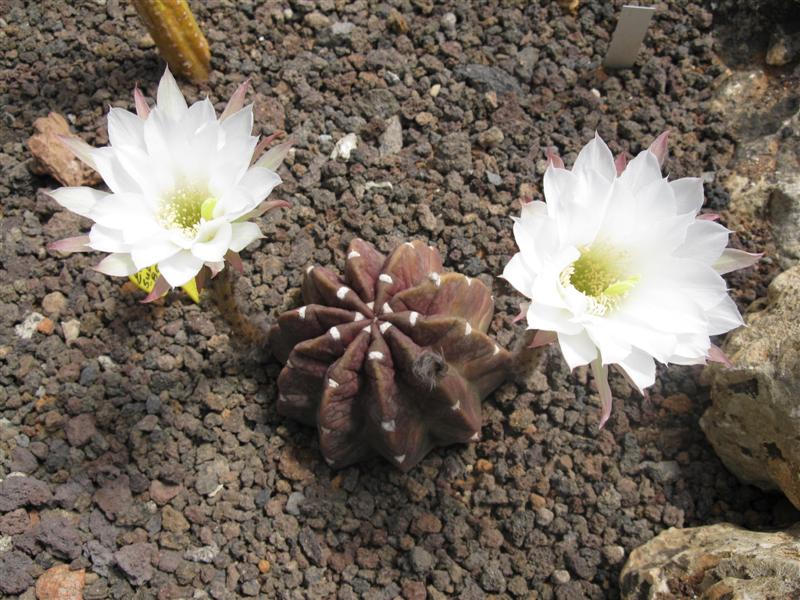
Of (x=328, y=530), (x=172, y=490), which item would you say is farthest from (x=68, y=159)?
(x=328, y=530)

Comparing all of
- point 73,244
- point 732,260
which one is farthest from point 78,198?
point 732,260

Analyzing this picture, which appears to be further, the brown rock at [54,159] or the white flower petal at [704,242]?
the brown rock at [54,159]

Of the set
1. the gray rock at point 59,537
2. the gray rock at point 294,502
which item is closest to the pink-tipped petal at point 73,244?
the gray rock at point 59,537

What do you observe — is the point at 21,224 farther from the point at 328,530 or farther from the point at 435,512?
the point at 435,512

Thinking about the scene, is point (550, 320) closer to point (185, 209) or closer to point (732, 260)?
point (732, 260)

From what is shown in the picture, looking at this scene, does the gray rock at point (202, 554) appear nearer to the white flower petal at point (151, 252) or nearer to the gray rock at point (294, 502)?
the gray rock at point (294, 502)
